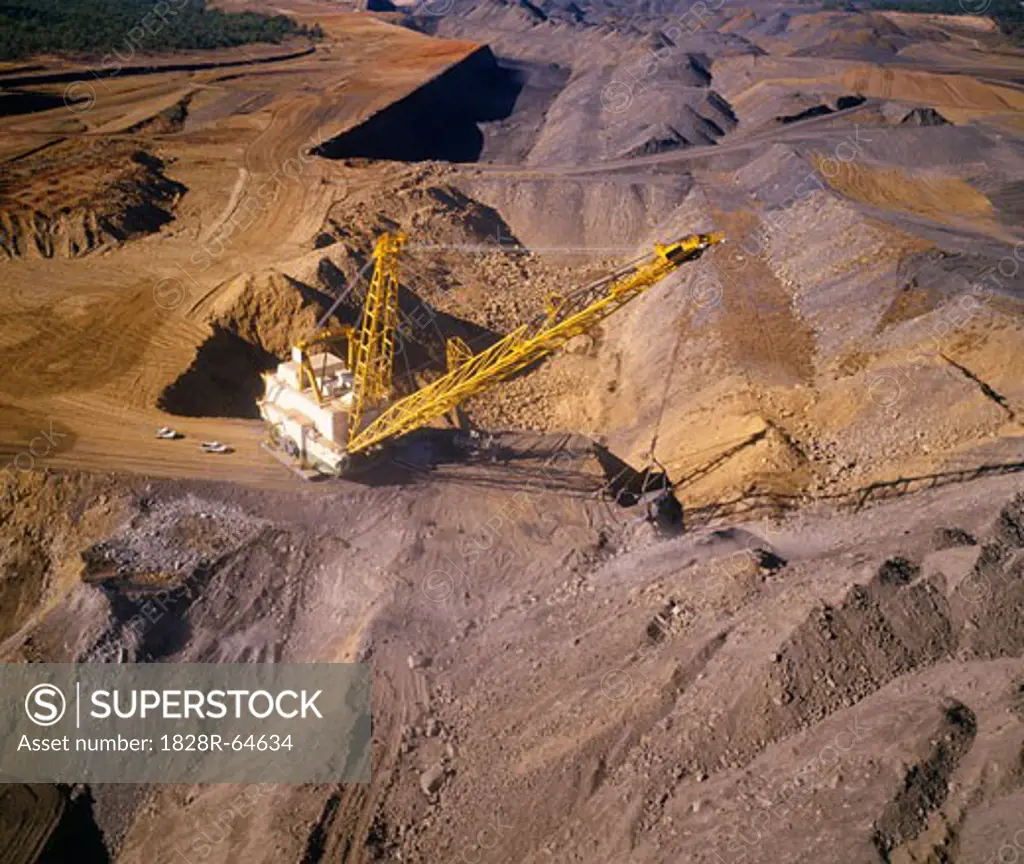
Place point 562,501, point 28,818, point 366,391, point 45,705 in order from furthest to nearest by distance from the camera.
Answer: point 562,501 < point 366,391 < point 45,705 < point 28,818

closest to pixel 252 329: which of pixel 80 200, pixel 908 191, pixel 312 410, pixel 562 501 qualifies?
pixel 312 410

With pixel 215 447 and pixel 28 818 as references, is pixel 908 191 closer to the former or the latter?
pixel 215 447

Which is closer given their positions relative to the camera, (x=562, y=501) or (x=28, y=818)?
(x=28, y=818)

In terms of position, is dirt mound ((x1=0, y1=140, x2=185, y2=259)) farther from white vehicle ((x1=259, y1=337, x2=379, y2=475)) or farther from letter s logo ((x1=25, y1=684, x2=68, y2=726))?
letter s logo ((x1=25, y1=684, x2=68, y2=726))

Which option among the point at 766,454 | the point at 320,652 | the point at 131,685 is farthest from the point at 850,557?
the point at 131,685

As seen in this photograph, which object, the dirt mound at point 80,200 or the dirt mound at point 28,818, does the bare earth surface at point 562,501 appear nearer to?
the dirt mound at point 28,818

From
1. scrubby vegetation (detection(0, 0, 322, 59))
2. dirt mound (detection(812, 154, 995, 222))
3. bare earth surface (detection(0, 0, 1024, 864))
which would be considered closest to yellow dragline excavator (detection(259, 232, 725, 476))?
bare earth surface (detection(0, 0, 1024, 864))
